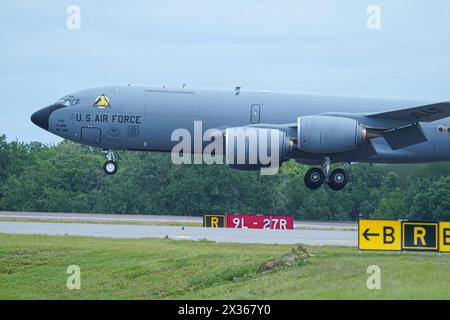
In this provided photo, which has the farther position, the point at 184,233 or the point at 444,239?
the point at 184,233

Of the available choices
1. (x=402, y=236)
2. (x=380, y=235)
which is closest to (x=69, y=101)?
(x=380, y=235)

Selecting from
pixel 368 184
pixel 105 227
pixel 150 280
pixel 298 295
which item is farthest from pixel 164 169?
pixel 298 295

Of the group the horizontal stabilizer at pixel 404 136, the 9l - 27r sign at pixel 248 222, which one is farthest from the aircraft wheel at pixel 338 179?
the 9l - 27r sign at pixel 248 222

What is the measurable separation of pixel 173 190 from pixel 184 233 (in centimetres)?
4715

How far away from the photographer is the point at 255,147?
45.7 m

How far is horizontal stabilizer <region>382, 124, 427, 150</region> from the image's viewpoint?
48000 mm

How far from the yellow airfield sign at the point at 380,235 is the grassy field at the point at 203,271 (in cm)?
84

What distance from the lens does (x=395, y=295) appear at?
2642 centimetres

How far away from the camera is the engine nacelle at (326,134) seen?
4616 cm

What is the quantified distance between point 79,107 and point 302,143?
10.4 meters

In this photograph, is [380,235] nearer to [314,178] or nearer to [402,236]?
[402,236]

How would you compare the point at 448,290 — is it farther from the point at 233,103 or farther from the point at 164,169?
the point at 164,169

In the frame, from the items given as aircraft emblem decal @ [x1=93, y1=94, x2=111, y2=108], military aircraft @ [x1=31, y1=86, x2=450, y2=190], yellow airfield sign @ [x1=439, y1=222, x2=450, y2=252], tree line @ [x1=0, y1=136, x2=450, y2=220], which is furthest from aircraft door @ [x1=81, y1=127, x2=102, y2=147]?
tree line @ [x1=0, y1=136, x2=450, y2=220]

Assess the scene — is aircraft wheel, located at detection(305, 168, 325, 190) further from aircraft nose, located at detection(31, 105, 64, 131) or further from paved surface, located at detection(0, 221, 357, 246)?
aircraft nose, located at detection(31, 105, 64, 131)
